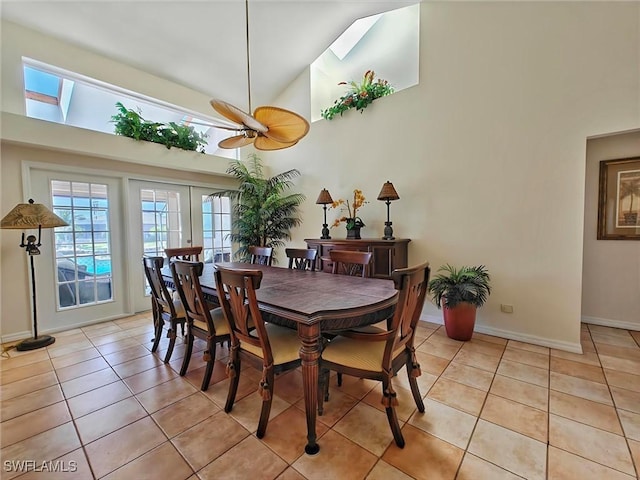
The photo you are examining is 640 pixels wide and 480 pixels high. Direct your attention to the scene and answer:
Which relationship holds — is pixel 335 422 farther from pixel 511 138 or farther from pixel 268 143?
pixel 511 138

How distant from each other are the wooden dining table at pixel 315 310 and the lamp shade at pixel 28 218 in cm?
198

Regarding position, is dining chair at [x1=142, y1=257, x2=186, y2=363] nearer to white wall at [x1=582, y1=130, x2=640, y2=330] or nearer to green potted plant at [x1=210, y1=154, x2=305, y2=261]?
green potted plant at [x1=210, y1=154, x2=305, y2=261]

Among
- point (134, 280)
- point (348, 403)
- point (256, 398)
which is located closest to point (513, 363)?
point (348, 403)

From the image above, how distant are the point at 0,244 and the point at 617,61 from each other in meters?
6.17

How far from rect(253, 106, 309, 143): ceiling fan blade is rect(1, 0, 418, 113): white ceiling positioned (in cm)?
214

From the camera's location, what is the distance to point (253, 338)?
1.63m

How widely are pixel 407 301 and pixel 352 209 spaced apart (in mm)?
2709

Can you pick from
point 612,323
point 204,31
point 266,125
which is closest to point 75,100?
point 204,31

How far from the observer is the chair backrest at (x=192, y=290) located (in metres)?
1.94

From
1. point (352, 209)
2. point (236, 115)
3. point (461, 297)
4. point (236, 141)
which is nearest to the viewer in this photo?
point (236, 115)

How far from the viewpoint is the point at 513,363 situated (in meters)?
2.35

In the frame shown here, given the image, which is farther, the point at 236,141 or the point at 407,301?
the point at 236,141

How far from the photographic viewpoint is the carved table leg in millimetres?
1409

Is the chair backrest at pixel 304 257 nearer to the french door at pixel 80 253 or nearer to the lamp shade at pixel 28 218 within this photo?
the lamp shade at pixel 28 218
